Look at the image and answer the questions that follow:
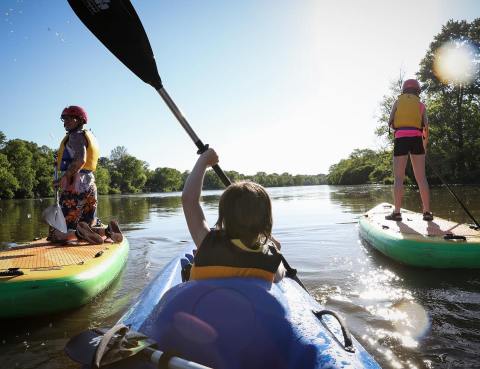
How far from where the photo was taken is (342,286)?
4.24 meters

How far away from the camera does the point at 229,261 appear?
66.6 inches

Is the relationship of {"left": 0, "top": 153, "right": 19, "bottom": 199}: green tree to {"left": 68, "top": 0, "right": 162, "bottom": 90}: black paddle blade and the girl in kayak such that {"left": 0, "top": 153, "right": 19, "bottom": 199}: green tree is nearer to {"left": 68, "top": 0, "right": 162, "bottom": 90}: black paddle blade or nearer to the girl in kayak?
{"left": 68, "top": 0, "right": 162, "bottom": 90}: black paddle blade

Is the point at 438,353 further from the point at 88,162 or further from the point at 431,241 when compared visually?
the point at 88,162

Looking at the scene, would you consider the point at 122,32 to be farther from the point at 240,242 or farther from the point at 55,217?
the point at 55,217

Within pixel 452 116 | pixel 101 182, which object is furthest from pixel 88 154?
pixel 101 182

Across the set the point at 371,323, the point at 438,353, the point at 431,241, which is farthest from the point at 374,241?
the point at 438,353

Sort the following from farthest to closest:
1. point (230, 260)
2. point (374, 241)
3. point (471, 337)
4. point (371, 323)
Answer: point (374, 241) < point (371, 323) < point (471, 337) < point (230, 260)

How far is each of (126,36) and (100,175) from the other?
76.8 m

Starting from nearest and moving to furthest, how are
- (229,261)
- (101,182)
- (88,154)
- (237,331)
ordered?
(237,331), (229,261), (88,154), (101,182)

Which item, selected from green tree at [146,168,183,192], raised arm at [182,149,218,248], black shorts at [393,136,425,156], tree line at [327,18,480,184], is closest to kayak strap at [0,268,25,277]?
raised arm at [182,149,218,248]

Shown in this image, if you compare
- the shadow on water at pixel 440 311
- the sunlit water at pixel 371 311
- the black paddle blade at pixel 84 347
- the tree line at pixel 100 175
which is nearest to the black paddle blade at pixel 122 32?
the black paddle blade at pixel 84 347

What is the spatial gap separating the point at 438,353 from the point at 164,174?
10410cm

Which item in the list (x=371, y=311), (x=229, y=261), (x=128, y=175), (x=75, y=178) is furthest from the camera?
(x=128, y=175)

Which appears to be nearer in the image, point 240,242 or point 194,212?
point 240,242
